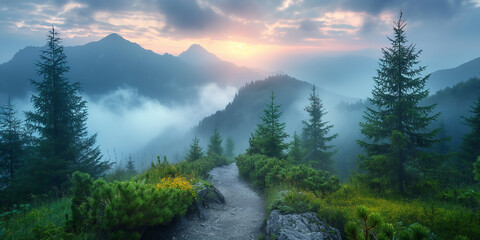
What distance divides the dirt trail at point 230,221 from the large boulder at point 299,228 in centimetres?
90

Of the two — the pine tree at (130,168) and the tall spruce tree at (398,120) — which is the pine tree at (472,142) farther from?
the pine tree at (130,168)

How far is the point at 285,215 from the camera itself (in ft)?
18.7

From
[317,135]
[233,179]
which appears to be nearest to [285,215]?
[233,179]

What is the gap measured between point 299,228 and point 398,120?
8.90 metres

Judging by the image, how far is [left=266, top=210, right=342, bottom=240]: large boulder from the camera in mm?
4680

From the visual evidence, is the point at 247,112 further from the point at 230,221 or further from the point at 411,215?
the point at 411,215

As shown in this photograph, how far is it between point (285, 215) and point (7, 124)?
80.7 ft

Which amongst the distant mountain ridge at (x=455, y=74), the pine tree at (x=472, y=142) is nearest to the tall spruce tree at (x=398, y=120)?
the pine tree at (x=472, y=142)

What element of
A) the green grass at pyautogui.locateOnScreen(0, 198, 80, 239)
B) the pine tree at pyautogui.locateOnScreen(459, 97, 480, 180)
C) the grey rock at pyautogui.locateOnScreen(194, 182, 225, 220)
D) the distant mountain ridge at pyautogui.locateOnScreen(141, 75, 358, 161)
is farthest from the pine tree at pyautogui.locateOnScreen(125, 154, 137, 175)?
the distant mountain ridge at pyautogui.locateOnScreen(141, 75, 358, 161)

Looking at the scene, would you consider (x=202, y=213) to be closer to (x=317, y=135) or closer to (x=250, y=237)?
(x=250, y=237)

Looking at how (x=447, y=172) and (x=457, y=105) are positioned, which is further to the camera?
(x=457, y=105)

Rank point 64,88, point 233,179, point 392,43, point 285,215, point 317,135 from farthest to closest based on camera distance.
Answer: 1. point 317,135
2. point 64,88
3. point 233,179
4. point 392,43
5. point 285,215

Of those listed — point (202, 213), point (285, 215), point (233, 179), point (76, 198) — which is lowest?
point (233, 179)

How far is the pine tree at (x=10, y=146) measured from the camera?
1583 cm
